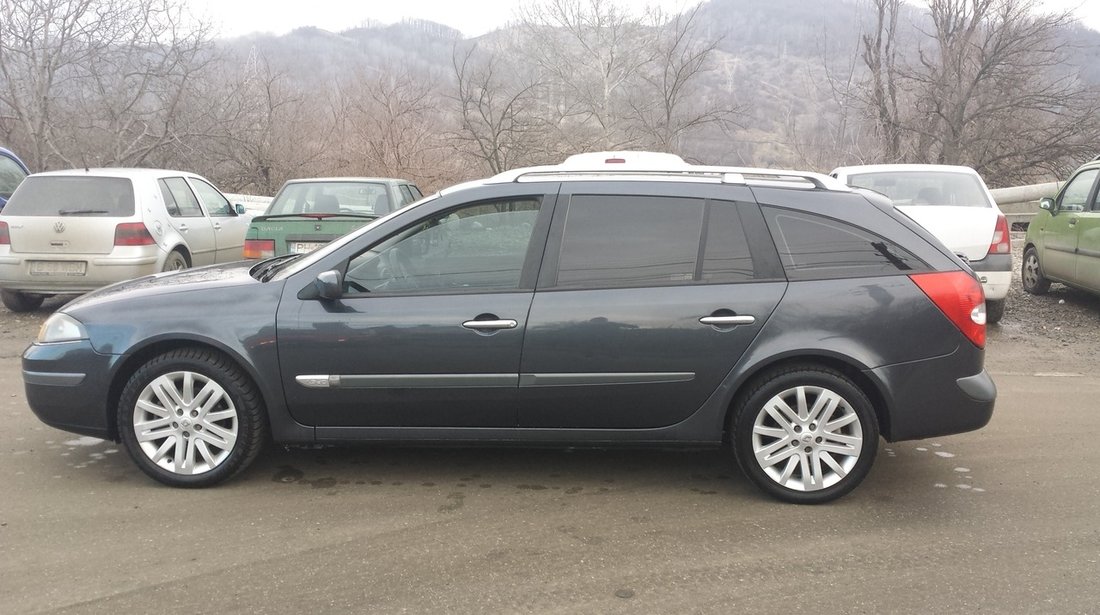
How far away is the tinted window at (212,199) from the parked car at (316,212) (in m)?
1.35

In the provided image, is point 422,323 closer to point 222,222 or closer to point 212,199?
point 222,222

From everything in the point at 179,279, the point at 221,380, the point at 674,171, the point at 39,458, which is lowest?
the point at 39,458

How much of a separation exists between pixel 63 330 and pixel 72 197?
498cm

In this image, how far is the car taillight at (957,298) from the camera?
153 inches

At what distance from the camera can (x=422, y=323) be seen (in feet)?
12.8

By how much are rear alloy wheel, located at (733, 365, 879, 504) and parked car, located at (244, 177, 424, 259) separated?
195 inches

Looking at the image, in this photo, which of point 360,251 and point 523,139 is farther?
point 523,139

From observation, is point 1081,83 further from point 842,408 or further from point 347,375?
point 347,375

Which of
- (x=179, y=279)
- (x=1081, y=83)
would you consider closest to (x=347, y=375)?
(x=179, y=279)

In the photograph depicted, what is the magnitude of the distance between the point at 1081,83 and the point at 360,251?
2419cm

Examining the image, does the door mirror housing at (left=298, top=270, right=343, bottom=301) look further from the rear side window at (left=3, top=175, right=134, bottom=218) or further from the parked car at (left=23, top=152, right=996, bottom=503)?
the rear side window at (left=3, top=175, right=134, bottom=218)

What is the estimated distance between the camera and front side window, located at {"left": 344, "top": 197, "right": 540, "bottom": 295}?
402 centimetres

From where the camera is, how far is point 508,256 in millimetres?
4043

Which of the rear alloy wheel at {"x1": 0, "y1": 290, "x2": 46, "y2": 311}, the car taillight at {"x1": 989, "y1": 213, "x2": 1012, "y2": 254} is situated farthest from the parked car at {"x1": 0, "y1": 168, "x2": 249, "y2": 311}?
the car taillight at {"x1": 989, "y1": 213, "x2": 1012, "y2": 254}
